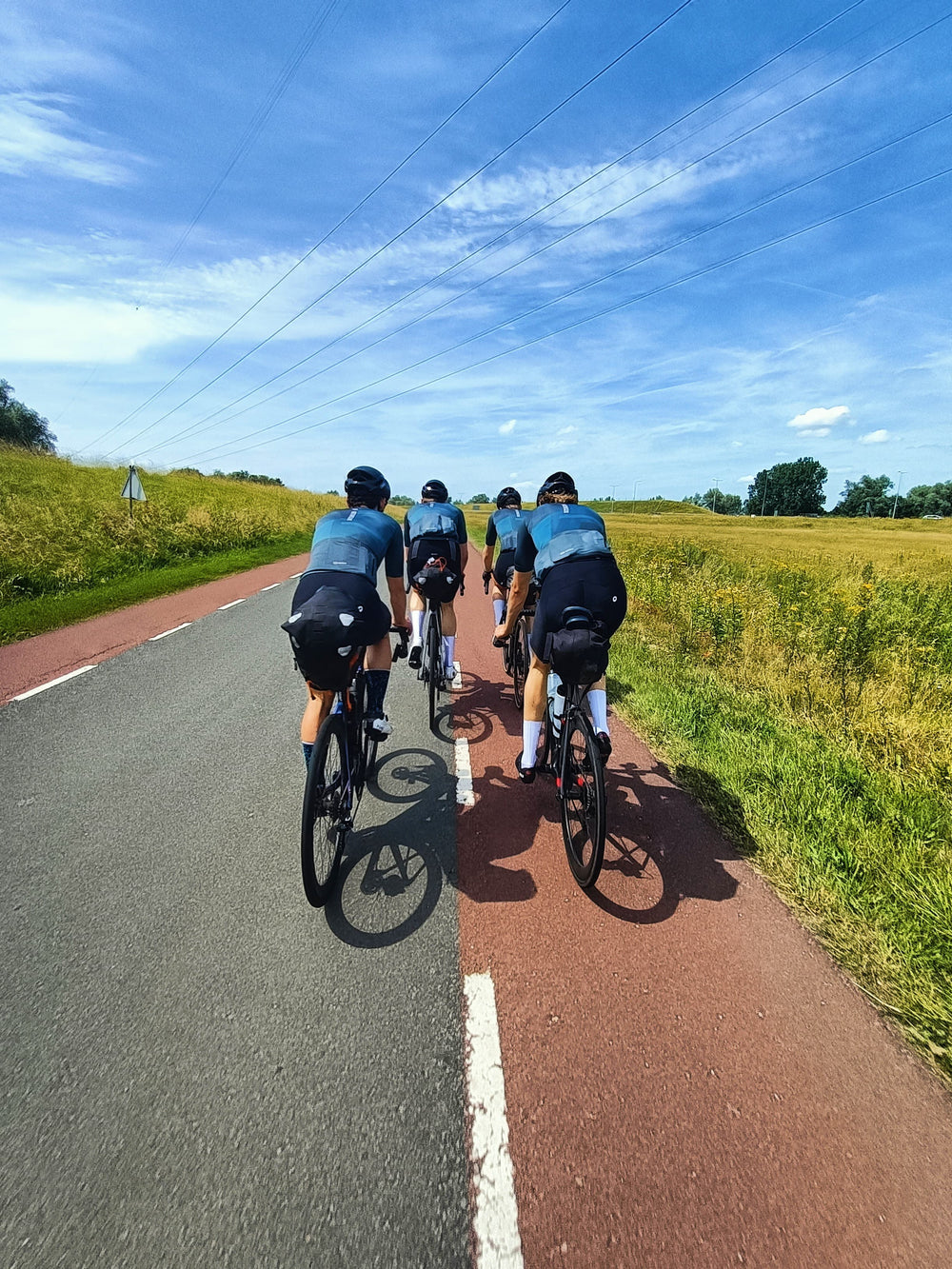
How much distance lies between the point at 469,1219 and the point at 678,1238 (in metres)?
0.63

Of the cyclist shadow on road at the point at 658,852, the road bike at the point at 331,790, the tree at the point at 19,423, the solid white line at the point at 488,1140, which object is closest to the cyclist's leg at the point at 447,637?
the road bike at the point at 331,790

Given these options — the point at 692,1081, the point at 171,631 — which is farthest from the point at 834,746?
the point at 171,631

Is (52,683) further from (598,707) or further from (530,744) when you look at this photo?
(598,707)

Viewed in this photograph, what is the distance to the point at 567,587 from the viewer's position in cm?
347

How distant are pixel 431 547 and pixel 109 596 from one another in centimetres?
992

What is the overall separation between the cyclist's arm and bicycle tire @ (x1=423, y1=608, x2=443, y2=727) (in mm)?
1084

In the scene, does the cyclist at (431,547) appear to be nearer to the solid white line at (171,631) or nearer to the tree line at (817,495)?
the solid white line at (171,631)

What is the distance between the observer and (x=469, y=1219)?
169 cm

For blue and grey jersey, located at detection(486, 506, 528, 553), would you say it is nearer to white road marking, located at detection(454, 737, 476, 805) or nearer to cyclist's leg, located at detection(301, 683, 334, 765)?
white road marking, located at detection(454, 737, 476, 805)

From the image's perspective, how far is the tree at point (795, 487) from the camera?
121 m

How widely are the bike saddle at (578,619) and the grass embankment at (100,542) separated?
9.37 meters

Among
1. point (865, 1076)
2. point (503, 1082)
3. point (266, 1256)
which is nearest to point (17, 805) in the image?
point (266, 1256)

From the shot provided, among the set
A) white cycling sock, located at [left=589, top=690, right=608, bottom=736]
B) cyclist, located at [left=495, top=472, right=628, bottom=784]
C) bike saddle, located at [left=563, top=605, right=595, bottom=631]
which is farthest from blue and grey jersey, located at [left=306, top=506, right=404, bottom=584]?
white cycling sock, located at [left=589, top=690, right=608, bottom=736]

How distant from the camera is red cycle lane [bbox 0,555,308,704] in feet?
23.1
